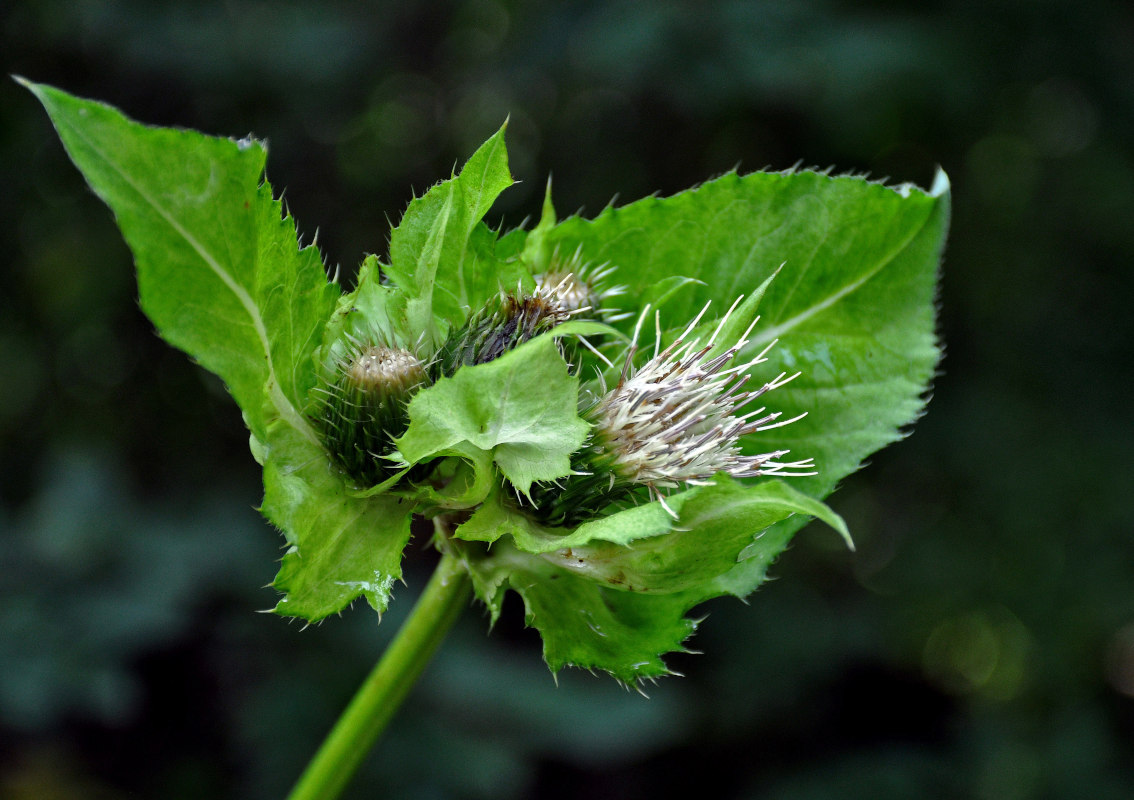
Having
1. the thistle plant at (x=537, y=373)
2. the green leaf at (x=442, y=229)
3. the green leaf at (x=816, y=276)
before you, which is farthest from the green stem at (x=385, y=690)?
the green leaf at (x=816, y=276)

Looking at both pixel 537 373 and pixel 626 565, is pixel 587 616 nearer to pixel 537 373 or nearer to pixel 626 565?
pixel 626 565

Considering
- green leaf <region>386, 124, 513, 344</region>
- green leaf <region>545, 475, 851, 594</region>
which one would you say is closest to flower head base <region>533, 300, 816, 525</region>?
green leaf <region>545, 475, 851, 594</region>

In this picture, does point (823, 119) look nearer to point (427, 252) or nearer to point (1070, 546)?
point (1070, 546)

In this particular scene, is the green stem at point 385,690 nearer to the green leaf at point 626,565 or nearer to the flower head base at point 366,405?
the green leaf at point 626,565

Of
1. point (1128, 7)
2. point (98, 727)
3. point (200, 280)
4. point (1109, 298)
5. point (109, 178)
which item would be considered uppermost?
point (109, 178)

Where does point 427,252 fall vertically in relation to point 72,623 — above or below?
above

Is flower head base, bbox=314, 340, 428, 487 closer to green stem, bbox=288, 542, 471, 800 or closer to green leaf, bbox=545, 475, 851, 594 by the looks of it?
green stem, bbox=288, 542, 471, 800

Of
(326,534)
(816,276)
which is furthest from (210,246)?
(816,276)

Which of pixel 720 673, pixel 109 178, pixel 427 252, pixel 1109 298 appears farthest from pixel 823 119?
pixel 109 178
